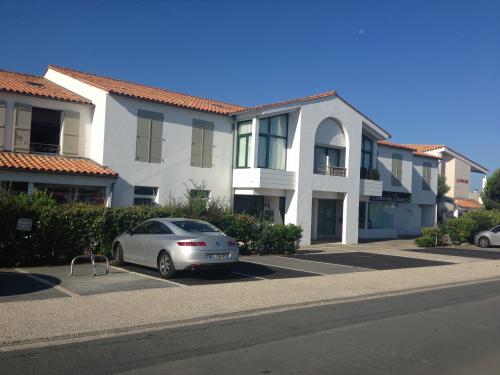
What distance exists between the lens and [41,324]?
7.46m

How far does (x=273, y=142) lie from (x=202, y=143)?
10.7 ft

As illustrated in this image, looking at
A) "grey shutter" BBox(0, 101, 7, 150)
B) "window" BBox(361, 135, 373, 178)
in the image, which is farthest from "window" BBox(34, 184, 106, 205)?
"window" BBox(361, 135, 373, 178)

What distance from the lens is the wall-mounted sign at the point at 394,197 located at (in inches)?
1210

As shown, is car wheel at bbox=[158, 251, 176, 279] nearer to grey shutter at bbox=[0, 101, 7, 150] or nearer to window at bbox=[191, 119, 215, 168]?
grey shutter at bbox=[0, 101, 7, 150]

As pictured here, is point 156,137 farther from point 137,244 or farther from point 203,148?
point 137,244

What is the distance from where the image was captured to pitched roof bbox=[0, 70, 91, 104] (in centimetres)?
1944

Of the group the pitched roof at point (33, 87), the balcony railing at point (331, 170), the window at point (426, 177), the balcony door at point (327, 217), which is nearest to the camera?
the pitched roof at point (33, 87)

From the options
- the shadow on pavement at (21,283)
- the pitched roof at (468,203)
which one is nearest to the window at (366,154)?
the pitched roof at (468,203)

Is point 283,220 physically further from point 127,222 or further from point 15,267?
point 15,267

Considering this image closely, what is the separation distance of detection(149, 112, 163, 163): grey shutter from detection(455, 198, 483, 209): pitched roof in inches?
1189

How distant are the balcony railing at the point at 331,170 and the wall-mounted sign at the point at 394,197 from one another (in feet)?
15.8

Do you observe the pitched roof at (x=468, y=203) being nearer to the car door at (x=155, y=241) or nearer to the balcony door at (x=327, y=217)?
the balcony door at (x=327, y=217)

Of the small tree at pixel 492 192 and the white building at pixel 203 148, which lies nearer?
the white building at pixel 203 148

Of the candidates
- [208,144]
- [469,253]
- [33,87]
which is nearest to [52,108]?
[33,87]
